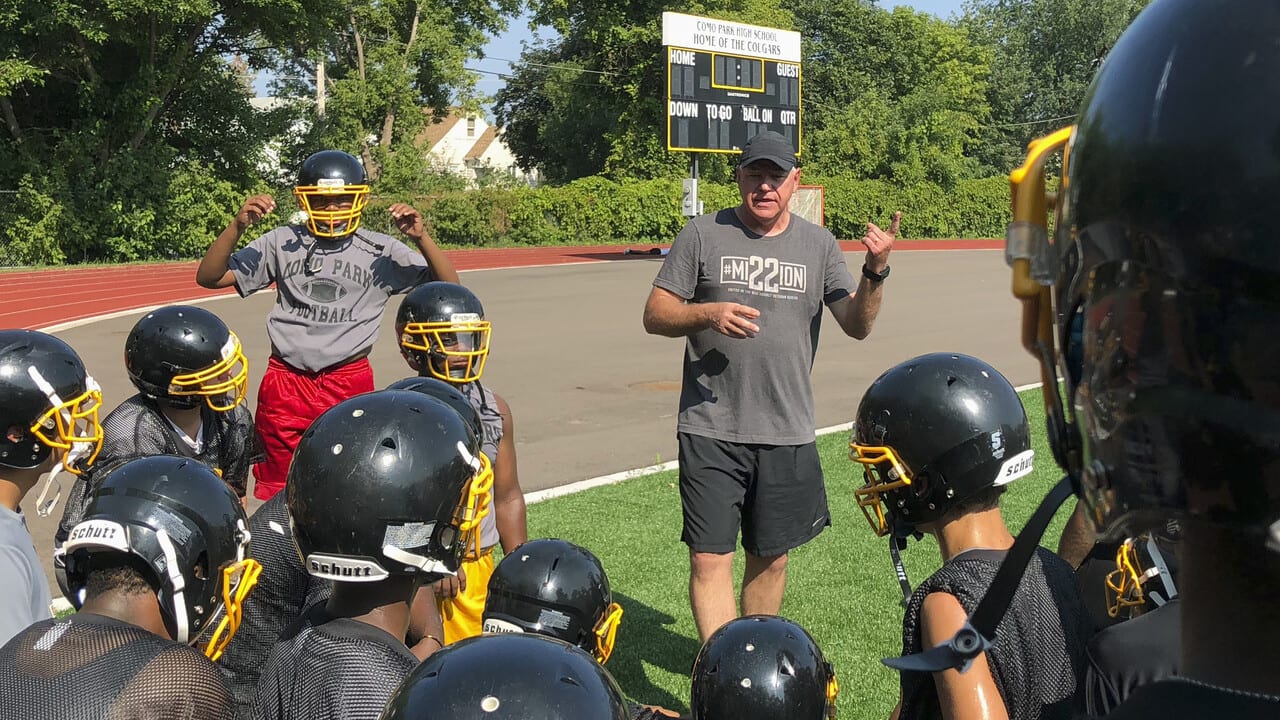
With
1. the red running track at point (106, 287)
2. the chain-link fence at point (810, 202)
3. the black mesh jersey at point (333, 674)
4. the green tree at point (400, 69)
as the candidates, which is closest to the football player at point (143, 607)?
the black mesh jersey at point (333, 674)

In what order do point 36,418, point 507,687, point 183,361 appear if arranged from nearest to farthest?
1. point 507,687
2. point 36,418
3. point 183,361

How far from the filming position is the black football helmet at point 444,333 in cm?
480

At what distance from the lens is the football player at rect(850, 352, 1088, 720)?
2.45 m

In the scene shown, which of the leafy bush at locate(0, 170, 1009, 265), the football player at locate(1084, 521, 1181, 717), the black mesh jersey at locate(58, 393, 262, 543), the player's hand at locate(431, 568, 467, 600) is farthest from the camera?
the leafy bush at locate(0, 170, 1009, 265)

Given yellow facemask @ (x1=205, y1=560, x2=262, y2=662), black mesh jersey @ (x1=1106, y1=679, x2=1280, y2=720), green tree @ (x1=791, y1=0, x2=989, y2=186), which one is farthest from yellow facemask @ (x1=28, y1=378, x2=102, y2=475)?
green tree @ (x1=791, y1=0, x2=989, y2=186)

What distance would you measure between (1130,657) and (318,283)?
213 inches

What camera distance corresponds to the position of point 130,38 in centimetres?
2812

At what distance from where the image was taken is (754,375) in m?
5.03

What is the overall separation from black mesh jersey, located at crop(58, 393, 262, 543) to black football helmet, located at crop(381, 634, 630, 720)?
2.62 m

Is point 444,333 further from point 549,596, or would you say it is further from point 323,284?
point 549,596

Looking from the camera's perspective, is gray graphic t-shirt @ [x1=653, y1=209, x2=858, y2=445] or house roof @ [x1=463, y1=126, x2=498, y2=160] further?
house roof @ [x1=463, y1=126, x2=498, y2=160]

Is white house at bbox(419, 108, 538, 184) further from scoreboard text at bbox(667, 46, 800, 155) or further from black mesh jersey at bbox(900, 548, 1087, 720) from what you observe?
black mesh jersey at bbox(900, 548, 1087, 720)

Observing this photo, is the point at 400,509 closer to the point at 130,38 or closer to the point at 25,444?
the point at 25,444

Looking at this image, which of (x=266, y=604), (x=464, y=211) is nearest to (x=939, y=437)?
(x=266, y=604)
